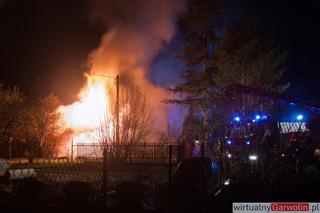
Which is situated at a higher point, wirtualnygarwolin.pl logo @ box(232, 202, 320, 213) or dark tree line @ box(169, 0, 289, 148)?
dark tree line @ box(169, 0, 289, 148)

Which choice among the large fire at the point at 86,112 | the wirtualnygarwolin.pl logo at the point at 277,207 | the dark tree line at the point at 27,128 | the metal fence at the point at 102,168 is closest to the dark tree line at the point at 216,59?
the metal fence at the point at 102,168

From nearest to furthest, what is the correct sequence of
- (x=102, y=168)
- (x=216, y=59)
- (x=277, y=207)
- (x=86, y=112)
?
(x=277, y=207), (x=102, y=168), (x=216, y=59), (x=86, y=112)

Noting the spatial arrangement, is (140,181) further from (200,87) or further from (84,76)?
(84,76)

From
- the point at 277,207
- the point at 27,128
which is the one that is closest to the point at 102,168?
the point at 277,207

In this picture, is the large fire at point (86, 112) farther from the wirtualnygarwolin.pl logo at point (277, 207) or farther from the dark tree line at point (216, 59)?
the wirtualnygarwolin.pl logo at point (277, 207)

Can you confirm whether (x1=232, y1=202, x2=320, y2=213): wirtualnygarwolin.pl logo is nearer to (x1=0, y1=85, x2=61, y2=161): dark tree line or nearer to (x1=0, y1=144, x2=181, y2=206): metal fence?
(x1=0, y1=144, x2=181, y2=206): metal fence

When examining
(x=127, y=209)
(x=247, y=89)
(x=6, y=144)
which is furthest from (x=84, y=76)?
(x=127, y=209)

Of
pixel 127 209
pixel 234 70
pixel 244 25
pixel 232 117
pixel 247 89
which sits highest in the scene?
pixel 244 25

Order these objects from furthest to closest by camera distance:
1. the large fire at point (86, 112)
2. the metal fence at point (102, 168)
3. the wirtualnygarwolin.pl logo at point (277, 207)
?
1. the large fire at point (86, 112)
2. the metal fence at point (102, 168)
3. the wirtualnygarwolin.pl logo at point (277, 207)

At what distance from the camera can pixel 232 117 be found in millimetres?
12445

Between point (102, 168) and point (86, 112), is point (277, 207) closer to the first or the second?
point (102, 168)

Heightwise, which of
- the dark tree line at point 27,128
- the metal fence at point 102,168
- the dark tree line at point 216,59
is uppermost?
the dark tree line at point 216,59

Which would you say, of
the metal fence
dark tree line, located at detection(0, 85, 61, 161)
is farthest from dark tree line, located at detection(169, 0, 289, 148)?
dark tree line, located at detection(0, 85, 61, 161)

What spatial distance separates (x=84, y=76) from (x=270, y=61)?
1500 centimetres
